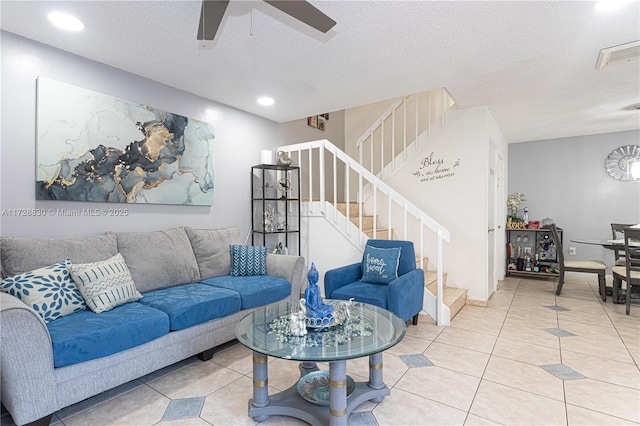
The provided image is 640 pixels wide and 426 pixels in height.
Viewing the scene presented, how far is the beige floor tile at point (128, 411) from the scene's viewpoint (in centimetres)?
179

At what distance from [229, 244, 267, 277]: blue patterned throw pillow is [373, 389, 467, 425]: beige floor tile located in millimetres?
1733

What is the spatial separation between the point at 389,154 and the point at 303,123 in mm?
1487

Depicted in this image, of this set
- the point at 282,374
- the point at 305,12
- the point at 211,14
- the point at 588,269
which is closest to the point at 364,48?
the point at 305,12

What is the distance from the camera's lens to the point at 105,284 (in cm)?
221

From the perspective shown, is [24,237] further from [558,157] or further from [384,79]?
[558,157]

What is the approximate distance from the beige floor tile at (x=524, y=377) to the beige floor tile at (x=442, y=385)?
171 mm

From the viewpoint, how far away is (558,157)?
568cm

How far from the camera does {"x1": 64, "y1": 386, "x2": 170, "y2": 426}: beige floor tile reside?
5.89 ft

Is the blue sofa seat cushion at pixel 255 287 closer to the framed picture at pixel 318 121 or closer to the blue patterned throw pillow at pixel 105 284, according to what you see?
the blue patterned throw pillow at pixel 105 284

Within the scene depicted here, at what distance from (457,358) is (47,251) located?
3.01 meters

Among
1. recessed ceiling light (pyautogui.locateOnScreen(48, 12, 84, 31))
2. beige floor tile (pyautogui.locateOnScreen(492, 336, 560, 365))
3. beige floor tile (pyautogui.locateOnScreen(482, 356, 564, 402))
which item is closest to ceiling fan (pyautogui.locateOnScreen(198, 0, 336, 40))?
recessed ceiling light (pyautogui.locateOnScreen(48, 12, 84, 31))

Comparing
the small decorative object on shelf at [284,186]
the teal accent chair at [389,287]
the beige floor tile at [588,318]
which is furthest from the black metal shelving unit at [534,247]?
the small decorative object on shelf at [284,186]

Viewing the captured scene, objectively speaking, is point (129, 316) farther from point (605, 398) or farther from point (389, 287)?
point (605, 398)

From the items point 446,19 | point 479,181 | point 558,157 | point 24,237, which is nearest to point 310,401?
point 24,237
